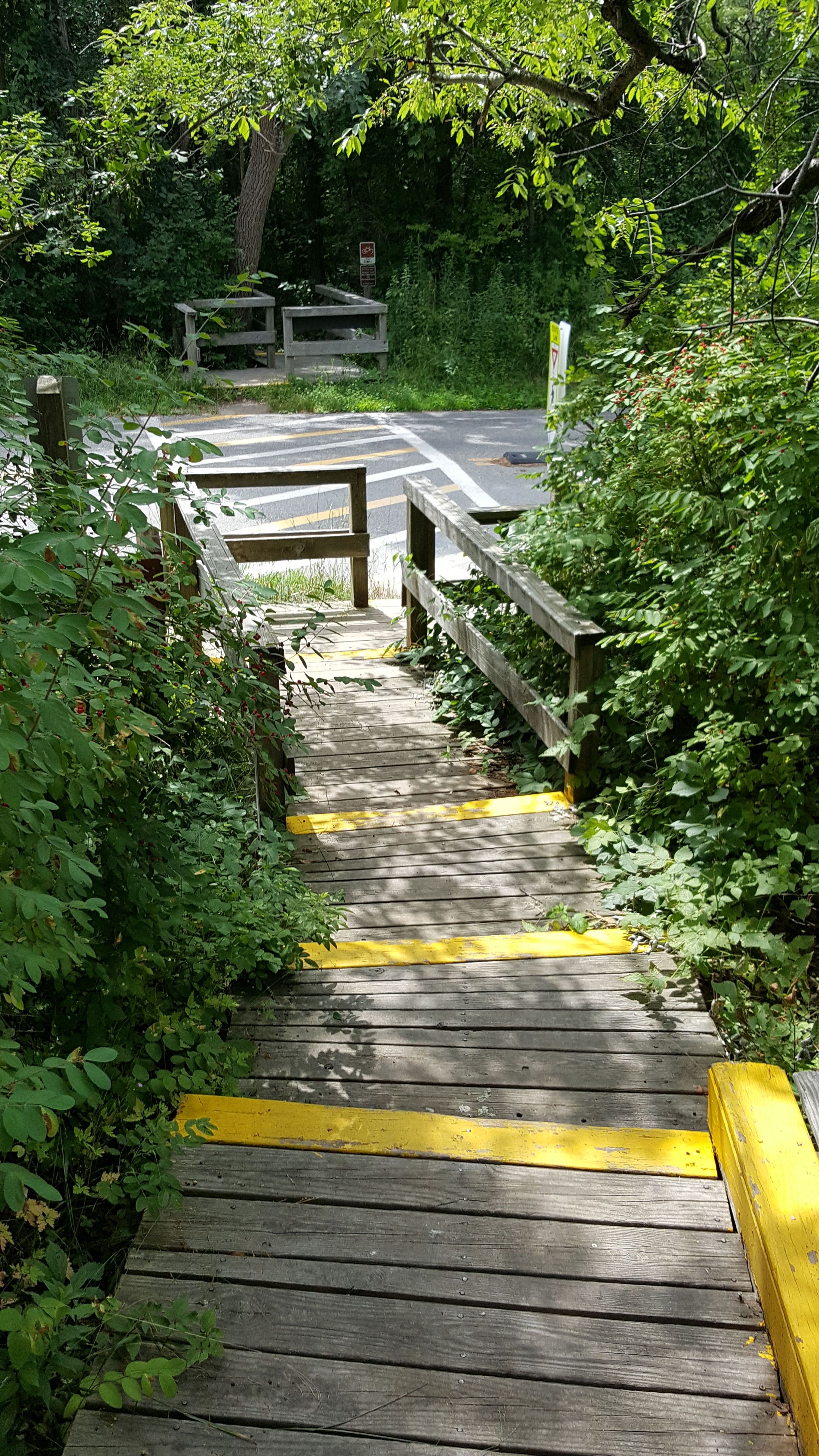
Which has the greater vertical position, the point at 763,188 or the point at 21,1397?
the point at 763,188

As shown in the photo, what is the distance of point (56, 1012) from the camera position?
2609mm

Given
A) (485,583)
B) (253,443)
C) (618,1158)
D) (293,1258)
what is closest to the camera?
(293,1258)

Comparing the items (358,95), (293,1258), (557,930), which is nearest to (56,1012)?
(293,1258)

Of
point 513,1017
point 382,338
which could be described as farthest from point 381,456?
point 513,1017

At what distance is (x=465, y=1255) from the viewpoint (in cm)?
217

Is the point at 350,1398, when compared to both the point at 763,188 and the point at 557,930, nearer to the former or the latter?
Result: the point at 557,930

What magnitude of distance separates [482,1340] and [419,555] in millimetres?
6009

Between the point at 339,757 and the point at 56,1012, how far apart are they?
127 inches

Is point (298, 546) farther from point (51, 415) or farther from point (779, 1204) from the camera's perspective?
point (779, 1204)

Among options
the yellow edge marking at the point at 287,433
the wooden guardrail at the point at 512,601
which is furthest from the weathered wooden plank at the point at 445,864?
the yellow edge marking at the point at 287,433

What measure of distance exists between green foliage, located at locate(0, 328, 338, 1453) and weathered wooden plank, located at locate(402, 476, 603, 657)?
1.28 m

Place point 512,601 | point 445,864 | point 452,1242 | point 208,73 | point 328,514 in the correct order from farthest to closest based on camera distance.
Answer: point 208,73 → point 328,514 → point 512,601 → point 445,864 → point 452,1242

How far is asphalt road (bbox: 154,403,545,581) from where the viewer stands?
10586 millimetres

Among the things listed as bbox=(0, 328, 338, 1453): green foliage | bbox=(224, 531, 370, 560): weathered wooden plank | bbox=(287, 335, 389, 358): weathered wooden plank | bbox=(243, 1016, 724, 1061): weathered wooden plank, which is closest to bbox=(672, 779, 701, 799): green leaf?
bbox=(243, 1016, 724, 1061): weathered wooden plank
